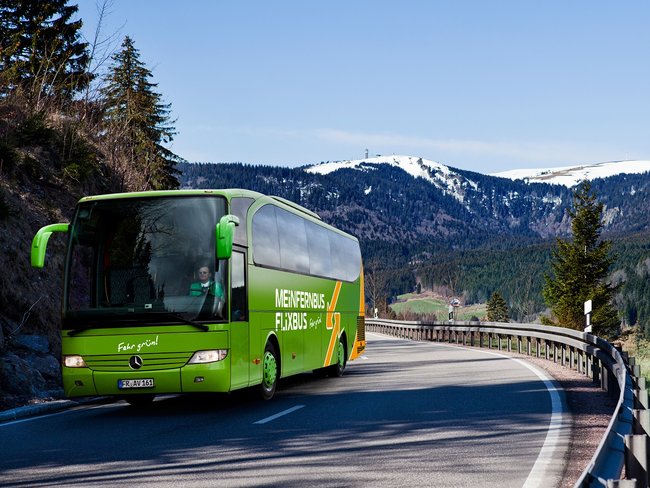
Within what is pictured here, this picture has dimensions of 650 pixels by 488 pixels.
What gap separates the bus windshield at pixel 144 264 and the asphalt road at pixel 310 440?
1.40 m

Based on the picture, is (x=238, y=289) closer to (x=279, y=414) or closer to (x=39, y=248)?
(x=279, y=414)

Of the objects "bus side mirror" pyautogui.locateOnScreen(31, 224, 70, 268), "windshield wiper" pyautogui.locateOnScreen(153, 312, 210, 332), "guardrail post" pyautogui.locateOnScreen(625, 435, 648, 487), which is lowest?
"guardrail post" pyautogui.locateOnScreen(625, 435, 648, 487)

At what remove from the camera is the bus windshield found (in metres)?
11.1

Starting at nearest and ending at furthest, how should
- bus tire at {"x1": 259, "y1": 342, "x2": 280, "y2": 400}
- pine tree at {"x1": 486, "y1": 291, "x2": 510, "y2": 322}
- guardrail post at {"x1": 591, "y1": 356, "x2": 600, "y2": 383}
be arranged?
1. bus tire at {"x1": 259, "y1": 342, "x2": 280, "y2": 400}
2. guardrail post at {"x1": 591, "y1": 356, "x2": 600, "y2": 383}
3. pine tree at {"x1": 486, "y1": 291, "x2": 510, "y2": 322}

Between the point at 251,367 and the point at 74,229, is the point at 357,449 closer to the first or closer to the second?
the point at 251,367

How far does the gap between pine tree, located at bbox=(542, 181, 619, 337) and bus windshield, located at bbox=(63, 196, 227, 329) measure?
56.4 metres

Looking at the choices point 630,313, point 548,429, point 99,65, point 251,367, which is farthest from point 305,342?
point 630,313

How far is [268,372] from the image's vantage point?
1310 centimetres

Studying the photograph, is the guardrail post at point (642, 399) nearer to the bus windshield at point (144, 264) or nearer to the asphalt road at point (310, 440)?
the asphalt road at point (310, 440)

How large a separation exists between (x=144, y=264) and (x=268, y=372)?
2852mm

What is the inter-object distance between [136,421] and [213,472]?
4211 mm

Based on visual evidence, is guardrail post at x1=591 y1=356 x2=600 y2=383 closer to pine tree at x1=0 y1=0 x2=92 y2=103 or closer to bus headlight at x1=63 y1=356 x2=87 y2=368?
bus headlight at x1=63 y1=356 x2=87 y2=368

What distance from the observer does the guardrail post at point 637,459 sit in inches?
211

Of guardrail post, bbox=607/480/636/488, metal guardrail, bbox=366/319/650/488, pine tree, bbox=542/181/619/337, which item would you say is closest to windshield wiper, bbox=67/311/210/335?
metal guardrail, bbox=366/319/650/488
